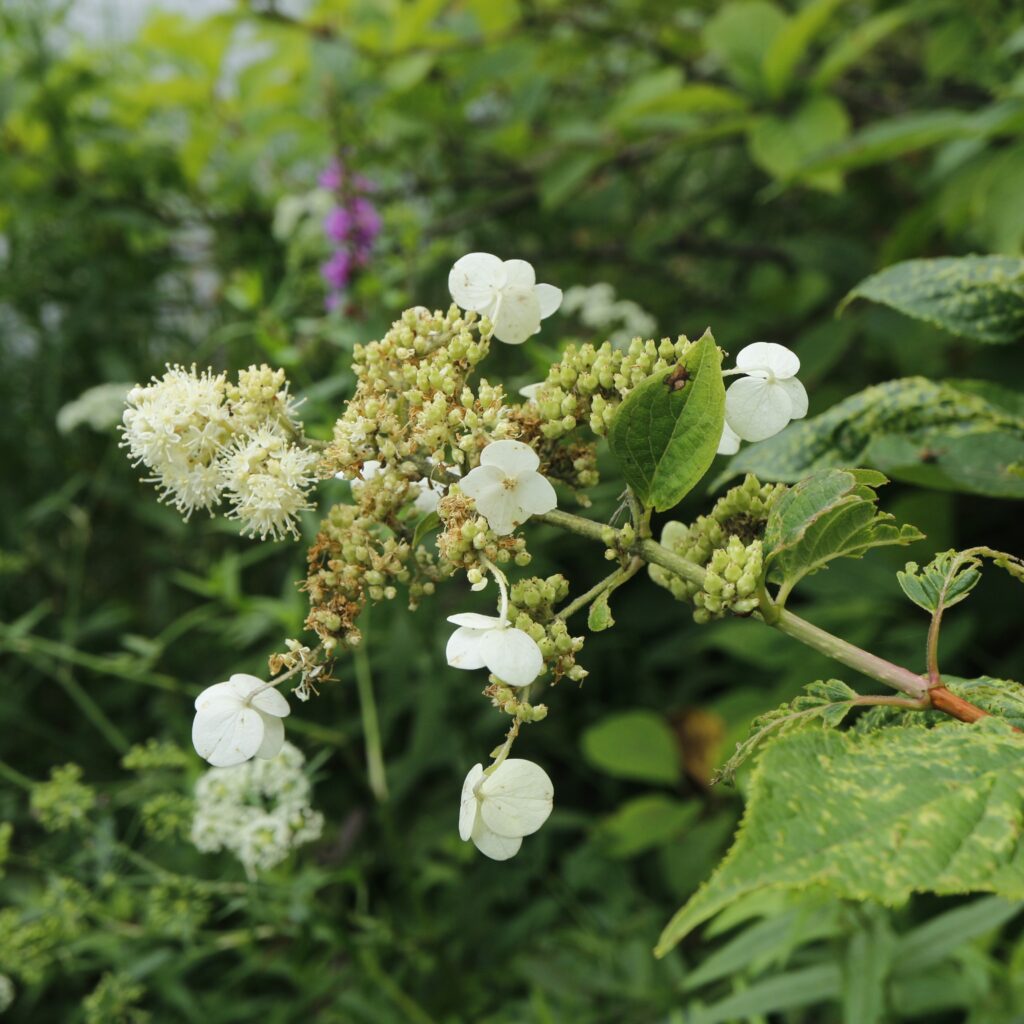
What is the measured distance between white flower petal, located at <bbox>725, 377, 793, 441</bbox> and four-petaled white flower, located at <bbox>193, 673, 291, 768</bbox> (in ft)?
1.18

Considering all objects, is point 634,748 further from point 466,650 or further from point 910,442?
point 466,650

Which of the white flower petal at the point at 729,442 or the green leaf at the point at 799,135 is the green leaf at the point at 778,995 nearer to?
the white flower petal at the point at 729,442

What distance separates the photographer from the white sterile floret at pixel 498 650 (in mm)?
571

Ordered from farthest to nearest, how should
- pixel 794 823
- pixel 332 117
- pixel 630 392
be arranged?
1. pixel 332 117
2. pixel 630 392
3. pixel 794 823

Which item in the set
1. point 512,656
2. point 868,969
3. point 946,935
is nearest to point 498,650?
point 512,656

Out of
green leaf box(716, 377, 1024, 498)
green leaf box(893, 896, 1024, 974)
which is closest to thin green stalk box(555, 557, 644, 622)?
green leaf box(716, 377, 1024, 498)

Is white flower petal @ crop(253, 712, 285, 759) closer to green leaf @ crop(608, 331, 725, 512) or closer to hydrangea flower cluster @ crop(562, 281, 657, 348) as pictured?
green leaf @ crop(608, 331, 725, 512)

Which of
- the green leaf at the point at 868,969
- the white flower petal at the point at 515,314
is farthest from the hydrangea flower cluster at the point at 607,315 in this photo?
the white flower petal at the point at 515,314

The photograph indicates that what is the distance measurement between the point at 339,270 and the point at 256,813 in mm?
1034

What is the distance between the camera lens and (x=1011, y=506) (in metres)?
2.14

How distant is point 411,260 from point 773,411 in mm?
1280

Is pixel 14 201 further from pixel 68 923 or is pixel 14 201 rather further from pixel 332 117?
pixel 68 923

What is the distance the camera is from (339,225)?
6.36ft

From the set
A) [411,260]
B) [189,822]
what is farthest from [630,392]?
[411,260]
